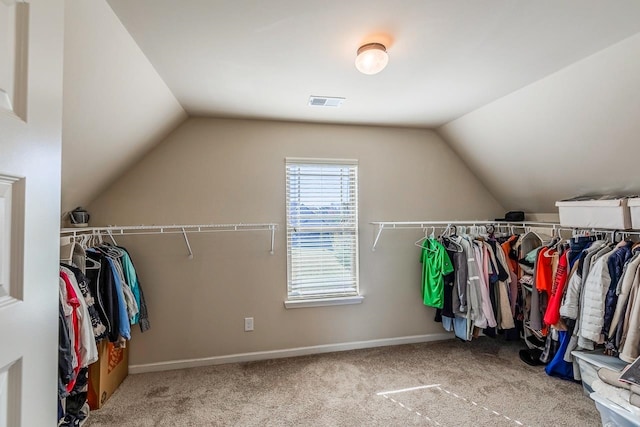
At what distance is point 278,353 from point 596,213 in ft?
9.86

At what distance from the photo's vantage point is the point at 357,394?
7.99 feet

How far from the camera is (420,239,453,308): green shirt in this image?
301 cm

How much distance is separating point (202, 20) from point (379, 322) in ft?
9.95

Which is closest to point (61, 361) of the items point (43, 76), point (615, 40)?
point (43, 76)

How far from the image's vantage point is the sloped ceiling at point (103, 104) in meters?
1.45

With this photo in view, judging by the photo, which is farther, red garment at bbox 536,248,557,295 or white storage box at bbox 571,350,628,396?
red garment at bbox 536,248,557,295

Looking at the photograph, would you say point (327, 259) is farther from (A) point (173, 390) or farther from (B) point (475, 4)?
(B) point (475, 4)

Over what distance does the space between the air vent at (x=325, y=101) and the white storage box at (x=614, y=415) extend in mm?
2723

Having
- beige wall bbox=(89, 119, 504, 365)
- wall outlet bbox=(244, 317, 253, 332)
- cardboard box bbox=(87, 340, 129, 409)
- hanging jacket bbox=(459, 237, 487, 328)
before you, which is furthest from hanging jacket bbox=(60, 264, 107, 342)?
hanging jacket bbox=(459, 237, 487, 328)

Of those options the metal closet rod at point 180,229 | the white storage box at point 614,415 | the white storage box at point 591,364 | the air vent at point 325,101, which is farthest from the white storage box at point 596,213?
the metal closet rod at point 180,229

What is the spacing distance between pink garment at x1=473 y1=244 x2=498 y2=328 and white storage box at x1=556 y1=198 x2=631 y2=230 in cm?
70

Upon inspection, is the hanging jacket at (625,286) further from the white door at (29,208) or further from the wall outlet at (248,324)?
the white door at (29,208)

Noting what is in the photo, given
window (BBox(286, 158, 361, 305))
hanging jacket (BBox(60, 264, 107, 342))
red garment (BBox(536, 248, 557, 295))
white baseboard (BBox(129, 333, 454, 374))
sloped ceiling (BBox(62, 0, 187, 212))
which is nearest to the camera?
sloped ceiling (BBox(62, 0, 187, 212))

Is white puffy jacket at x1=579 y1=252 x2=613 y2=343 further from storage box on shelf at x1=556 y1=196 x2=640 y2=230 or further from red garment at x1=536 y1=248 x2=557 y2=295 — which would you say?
red garment at x1=536 y1=248 x2=557 y2=295
